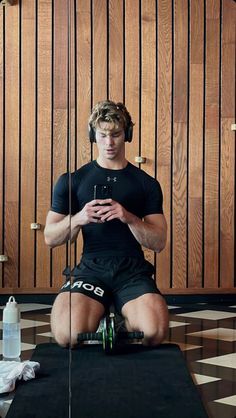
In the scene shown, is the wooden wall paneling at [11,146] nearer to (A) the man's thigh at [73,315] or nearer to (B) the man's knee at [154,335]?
(A) the man's thigh at [73,315]

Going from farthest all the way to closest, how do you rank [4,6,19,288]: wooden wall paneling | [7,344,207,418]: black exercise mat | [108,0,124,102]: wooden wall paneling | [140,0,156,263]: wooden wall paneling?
[140,0,156,263]: wooden wall paneling
[108,0,124,102]: wooden wall paneling
[4,6,19,288]: wooden wall paneling
[7,344,207,418]: black exercise mat

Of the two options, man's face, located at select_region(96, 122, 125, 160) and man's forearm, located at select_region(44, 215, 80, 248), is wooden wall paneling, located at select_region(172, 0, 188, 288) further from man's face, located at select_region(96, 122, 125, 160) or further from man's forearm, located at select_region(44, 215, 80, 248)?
man's forearm, located at select_region(44, 215, 80, 248)

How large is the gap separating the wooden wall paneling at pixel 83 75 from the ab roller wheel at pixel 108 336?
0.91 feet

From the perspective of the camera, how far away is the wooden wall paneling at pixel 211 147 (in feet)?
12.6

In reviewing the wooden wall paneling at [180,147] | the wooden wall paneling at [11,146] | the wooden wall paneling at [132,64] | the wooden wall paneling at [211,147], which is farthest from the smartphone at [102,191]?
the wooden wall paneling at [211,147]

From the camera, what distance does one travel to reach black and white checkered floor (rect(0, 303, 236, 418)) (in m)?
2.67

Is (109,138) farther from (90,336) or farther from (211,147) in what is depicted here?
(211,147)

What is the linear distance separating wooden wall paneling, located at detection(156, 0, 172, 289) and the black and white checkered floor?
166 millimetres

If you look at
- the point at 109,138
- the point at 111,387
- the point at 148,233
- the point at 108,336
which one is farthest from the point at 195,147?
the point at 111,387

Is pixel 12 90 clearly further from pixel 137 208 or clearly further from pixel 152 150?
pixel 152 150

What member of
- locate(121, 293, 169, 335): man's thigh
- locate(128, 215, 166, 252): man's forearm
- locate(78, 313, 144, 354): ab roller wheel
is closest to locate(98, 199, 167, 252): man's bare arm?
locate(128, 215, 166, 252): man's forearm

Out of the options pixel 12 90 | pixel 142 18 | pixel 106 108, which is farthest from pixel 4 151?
pixel 142 18

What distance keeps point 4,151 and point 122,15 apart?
97 centimetres

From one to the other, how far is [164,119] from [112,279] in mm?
710
